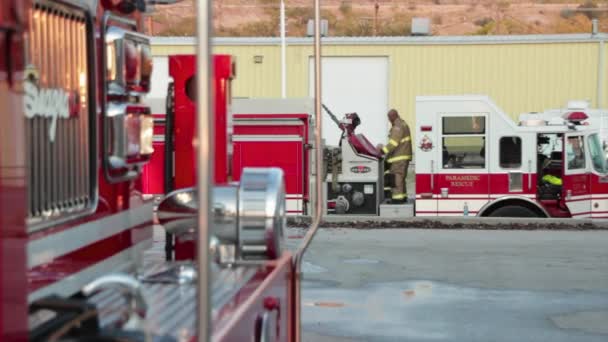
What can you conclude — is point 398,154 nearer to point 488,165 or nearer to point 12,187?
point 488,165

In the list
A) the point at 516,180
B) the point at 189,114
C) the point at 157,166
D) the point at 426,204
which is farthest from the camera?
the point at 426,204

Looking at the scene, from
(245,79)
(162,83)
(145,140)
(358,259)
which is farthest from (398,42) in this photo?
(145,140)

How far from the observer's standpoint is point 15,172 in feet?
5.64

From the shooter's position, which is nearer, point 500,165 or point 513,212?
point 500,165

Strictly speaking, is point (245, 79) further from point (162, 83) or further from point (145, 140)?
point (145, 140)

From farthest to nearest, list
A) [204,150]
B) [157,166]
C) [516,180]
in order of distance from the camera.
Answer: [516,180] < [157,166] < [204,150]

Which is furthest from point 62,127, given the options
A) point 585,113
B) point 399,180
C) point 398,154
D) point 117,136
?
point 585,113

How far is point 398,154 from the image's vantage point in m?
14.2

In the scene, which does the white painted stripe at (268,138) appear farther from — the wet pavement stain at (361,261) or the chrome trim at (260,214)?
the chrome trim at (260,214)

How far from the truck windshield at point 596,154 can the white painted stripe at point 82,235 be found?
34.7 ft

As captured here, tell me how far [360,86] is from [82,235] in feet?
81.4

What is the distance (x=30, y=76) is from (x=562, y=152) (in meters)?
11.4

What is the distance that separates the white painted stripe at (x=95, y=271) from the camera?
96.2 inches

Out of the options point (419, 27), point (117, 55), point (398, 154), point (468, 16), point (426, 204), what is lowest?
point (426, 204)
